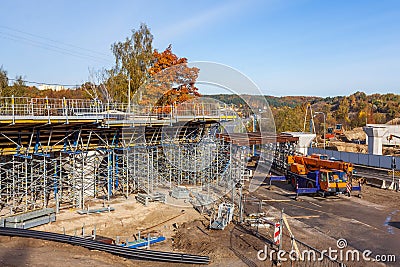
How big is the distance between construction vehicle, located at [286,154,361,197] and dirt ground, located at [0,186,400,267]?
6.51ft

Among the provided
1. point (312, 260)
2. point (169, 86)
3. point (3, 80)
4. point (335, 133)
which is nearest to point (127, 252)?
point (312, 260)

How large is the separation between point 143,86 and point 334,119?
60540 millimetres

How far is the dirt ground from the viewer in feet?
32.2

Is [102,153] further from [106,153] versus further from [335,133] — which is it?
[335,133]

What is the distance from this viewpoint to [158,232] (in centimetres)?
1423

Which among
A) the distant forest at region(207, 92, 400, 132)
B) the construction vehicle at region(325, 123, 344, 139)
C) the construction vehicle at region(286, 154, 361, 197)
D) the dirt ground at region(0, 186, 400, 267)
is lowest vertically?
the dirt ground at region(0, 186, 400, 267)

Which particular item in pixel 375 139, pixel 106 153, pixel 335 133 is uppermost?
pixel 375 139

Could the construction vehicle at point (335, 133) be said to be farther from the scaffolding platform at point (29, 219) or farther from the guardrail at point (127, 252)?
the guardrail at point (127, 252)

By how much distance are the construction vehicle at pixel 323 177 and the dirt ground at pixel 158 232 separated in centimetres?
198

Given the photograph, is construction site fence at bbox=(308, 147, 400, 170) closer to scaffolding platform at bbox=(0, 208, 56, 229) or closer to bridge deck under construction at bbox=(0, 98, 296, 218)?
bridge deck under construction at bbox=(0, 98, 296, 218)

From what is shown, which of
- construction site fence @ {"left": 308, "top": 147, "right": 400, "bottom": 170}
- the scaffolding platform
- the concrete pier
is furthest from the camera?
the concrete pier

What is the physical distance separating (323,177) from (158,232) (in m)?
10.6

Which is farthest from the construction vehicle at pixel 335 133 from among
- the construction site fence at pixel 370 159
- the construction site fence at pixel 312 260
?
the construction site fence at pixel 312 260

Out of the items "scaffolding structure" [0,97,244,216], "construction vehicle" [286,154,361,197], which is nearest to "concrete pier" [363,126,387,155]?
"construction vehicle" [286,154,361,197]
